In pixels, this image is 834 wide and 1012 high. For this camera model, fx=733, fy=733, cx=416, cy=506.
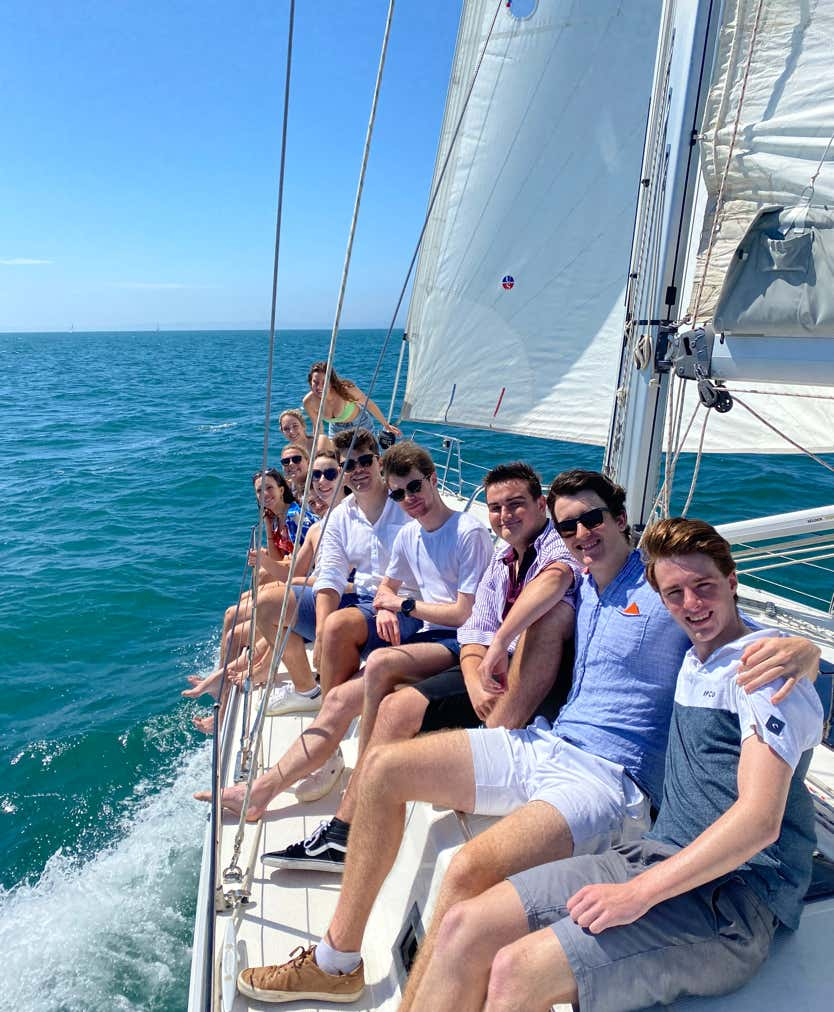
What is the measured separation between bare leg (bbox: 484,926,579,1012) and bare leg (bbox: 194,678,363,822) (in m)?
1.44

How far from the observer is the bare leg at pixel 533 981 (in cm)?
145

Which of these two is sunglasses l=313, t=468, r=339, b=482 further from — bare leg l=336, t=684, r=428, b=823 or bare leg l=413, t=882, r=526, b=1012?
bare leg l=413, t=882, r=526, b=1012

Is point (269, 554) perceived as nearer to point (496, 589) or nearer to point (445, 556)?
point (445, 556)

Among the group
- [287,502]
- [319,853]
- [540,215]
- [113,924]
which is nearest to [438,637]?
[319,853]

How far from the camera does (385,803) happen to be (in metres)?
2.01

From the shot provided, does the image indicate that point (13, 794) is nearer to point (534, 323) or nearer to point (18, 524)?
point (534, 323)

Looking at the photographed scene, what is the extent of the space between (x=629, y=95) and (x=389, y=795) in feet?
12.9

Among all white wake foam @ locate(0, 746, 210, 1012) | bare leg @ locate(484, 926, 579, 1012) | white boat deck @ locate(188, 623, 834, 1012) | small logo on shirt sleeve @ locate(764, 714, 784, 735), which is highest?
small logo on shirt sleeve @ locate(764, 714, 784, 735)

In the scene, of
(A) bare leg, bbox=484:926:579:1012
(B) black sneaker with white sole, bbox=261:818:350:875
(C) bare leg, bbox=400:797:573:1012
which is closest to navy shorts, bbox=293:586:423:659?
(B) black sneaker with white sole, bbox=261:818:350:875

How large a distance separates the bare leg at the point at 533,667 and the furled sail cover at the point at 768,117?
110 centimetres

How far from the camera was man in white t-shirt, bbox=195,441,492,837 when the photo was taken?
2709 mm

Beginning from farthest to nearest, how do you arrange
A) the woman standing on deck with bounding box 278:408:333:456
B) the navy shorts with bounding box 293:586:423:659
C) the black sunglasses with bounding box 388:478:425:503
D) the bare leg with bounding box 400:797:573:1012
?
the woman standing on deck with bounding box 278:408:333:456 → the navy shorts with bounding box 293:586:423:659 → the black sunglasses with bounding box 388:478:425:503 → the bare leg with bounding box 400:797:573:1012

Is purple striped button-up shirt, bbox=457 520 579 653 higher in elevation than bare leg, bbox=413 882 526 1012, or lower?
higher

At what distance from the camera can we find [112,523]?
1082cm
